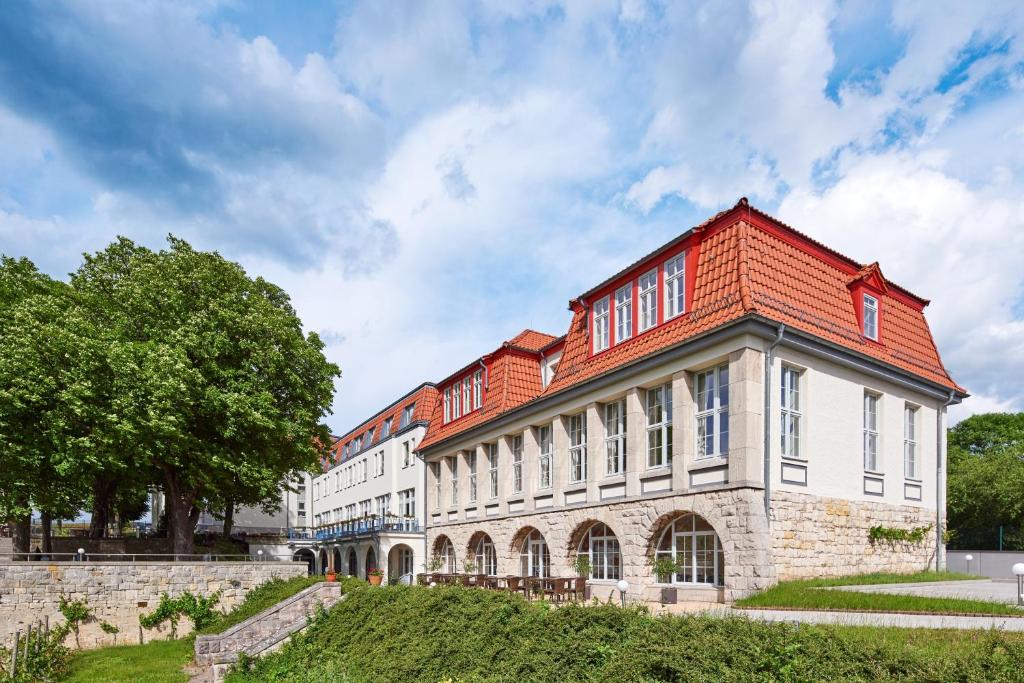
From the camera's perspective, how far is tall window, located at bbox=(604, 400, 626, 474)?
21.1 metres

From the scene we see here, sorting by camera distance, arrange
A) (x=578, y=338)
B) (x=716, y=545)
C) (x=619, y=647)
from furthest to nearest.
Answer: (x=578, y=338)
(x=716, y=545)
(x=619, y=647)

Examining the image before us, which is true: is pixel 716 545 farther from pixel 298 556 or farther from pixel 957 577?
pixel 298 556

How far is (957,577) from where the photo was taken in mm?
19031

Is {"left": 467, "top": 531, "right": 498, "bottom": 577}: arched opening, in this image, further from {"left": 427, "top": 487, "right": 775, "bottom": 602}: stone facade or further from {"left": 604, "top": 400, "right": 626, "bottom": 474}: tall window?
{"left": 604, "top": 400, "right": 626, "bottom": 474}: tall window

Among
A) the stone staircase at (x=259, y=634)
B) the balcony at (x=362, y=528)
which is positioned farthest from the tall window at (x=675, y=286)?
the balcony at (x=362, y=528)

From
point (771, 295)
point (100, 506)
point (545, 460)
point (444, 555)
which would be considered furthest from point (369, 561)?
point (771, 295)

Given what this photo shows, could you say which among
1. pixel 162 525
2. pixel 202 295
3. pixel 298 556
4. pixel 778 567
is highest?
pixel 202 295

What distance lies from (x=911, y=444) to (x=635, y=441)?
7300 mm

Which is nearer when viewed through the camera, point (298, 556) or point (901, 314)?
point (901, 314)

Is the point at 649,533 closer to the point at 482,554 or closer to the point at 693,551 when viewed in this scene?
the point at 693,551

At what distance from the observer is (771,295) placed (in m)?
17.5

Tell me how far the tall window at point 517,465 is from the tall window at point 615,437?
18.1 ft

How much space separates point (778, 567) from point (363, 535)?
88.4ft

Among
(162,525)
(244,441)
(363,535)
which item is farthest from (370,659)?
(162,525)
